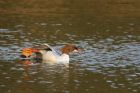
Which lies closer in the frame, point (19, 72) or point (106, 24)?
point (19, 72)

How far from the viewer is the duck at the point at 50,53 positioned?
101 feet

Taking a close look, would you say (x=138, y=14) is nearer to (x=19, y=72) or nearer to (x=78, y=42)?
(x=78, y=42)

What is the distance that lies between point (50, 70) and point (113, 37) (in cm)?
1025

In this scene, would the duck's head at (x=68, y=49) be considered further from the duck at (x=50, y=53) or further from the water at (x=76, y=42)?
the water at (x=76, y=42)

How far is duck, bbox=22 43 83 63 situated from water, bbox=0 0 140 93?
49cm

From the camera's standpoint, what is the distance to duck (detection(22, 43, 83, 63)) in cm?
3066

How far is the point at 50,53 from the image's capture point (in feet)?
101

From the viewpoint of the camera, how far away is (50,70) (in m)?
28.4

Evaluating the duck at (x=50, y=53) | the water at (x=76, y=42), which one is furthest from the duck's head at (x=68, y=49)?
the water at (x=76, y=42)

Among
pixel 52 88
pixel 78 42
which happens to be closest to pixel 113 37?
pixel 78 42

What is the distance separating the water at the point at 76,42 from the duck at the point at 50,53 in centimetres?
49

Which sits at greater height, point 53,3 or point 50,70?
point 53,3

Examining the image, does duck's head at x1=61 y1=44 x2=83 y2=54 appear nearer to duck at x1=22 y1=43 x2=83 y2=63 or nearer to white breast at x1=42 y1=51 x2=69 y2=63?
duck at x1=22 y1=43 x2=83 y2=63

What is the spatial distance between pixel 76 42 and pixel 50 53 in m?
5.46
